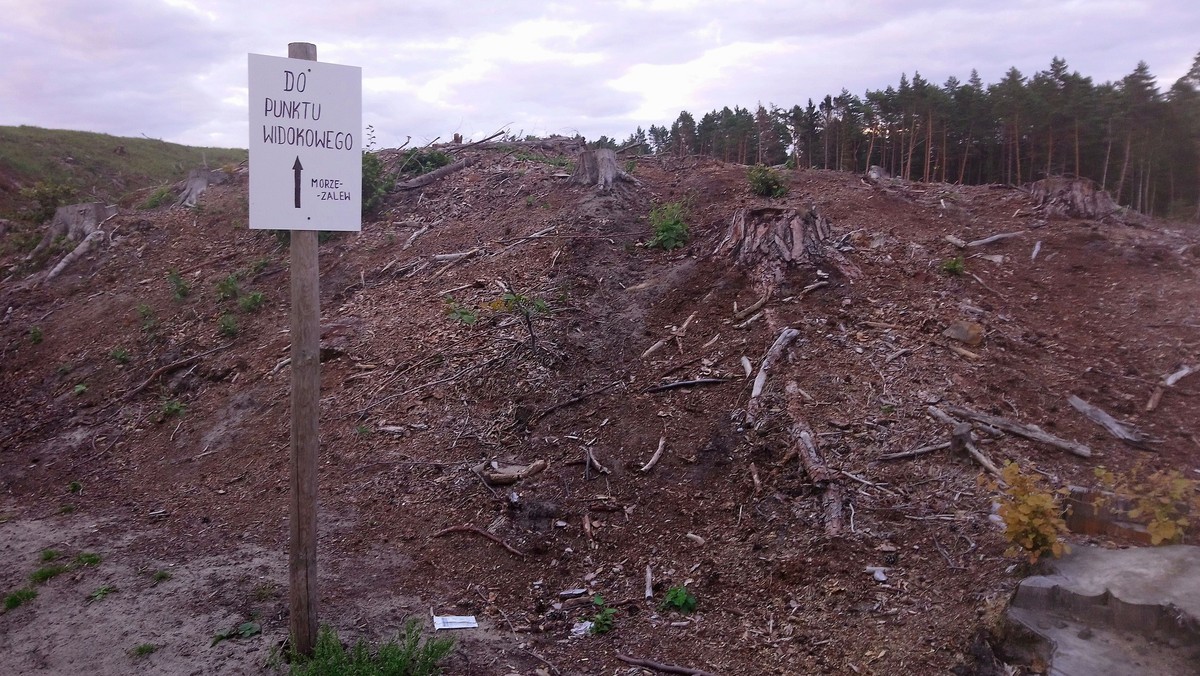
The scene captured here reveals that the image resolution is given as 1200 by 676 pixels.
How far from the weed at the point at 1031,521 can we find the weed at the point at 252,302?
8.15 m

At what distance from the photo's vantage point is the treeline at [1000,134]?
8555 mm

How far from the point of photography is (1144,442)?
4.69 m

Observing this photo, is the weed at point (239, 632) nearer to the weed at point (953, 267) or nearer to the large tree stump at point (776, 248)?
the large tree stump at point (776, 248)

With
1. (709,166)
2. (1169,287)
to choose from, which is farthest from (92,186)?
(1169,287)

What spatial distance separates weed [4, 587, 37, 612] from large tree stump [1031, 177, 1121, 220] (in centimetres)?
917

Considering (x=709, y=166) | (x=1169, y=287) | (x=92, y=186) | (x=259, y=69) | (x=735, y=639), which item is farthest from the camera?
(x=92, y=186)

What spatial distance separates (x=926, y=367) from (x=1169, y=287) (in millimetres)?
2542

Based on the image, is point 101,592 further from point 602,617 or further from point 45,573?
point 602,617

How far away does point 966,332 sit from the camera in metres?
5.79

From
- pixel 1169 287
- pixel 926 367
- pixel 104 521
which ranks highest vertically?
pixel 1169 287

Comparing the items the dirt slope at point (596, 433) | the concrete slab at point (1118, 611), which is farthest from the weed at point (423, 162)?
the concrete slab at point (1118, 611)

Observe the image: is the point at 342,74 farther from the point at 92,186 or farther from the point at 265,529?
the point at 92,186

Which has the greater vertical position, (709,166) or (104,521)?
(709,166)

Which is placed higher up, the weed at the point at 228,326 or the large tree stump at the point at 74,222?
the large tree stump at the point at 74,222
